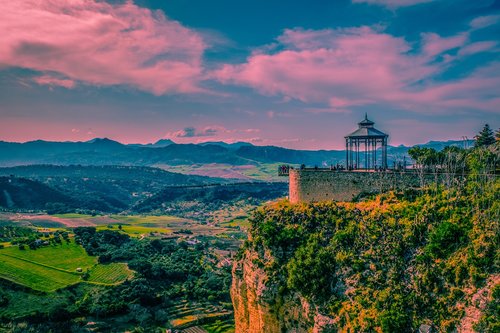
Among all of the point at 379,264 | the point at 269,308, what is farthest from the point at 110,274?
the point at 379,264

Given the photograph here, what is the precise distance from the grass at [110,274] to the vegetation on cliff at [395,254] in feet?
192

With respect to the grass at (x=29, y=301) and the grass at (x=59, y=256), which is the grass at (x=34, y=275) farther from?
the grass at (x=59, y=256)

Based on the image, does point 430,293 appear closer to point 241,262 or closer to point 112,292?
point 241,262

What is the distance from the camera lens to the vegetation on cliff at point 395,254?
30.9 metres

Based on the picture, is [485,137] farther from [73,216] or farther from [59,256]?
A: [73,216]

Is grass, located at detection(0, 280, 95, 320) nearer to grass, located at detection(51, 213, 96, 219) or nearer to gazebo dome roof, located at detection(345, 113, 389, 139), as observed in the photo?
gazebo dome roof, located at detection(345, 113, 389, 139)

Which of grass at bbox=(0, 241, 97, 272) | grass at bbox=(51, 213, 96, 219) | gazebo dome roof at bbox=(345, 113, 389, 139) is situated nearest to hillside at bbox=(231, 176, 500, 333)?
gazebo dome roof at bbox=(345, 113, 389, 139)

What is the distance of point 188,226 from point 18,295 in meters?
103

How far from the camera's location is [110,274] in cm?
9419

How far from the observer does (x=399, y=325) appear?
101ft

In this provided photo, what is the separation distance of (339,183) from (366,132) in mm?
6929

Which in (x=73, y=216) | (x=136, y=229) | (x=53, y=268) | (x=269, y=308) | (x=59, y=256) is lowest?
(x=136, y=229)

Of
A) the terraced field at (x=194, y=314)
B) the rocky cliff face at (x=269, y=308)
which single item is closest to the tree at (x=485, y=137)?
the rocky cliff face at (x=269, y=308)

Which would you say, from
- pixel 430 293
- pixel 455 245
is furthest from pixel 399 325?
pixel 455 245
